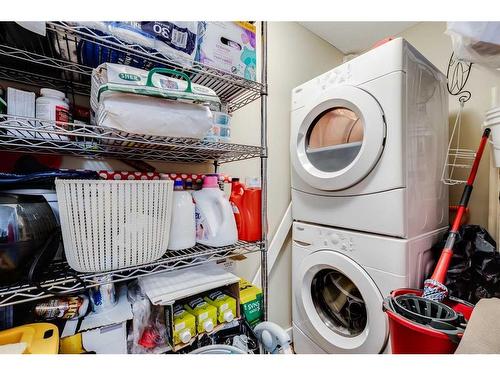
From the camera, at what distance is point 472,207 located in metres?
1.47

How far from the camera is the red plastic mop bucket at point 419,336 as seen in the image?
2.48 ft

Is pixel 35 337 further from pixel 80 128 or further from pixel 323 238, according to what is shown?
pixel 323 238

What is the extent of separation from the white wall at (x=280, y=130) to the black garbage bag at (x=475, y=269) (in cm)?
94

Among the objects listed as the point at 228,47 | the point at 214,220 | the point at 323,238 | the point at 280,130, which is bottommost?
the point at 323,238

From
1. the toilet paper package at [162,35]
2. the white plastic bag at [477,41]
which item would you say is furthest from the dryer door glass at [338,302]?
the toilet paper package at [162,35]

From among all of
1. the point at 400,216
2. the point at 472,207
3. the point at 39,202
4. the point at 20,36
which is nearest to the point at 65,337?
the point at 39,202

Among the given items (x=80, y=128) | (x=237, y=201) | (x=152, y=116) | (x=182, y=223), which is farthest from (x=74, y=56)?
(x=237, y=201)

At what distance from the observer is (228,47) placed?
2.93 ft

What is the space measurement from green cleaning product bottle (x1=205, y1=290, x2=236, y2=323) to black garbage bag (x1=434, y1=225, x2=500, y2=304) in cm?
100

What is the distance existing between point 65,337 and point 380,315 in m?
1.17

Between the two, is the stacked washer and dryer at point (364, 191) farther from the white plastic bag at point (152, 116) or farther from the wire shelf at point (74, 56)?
the white plastic bag at point (152, 116)

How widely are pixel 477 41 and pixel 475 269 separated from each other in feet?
3.19

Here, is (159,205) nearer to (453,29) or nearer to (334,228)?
(334,228)

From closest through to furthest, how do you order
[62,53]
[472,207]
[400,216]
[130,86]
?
1. [130,86]
2. [62,53]
3. [400,216]
4. [472,207]
